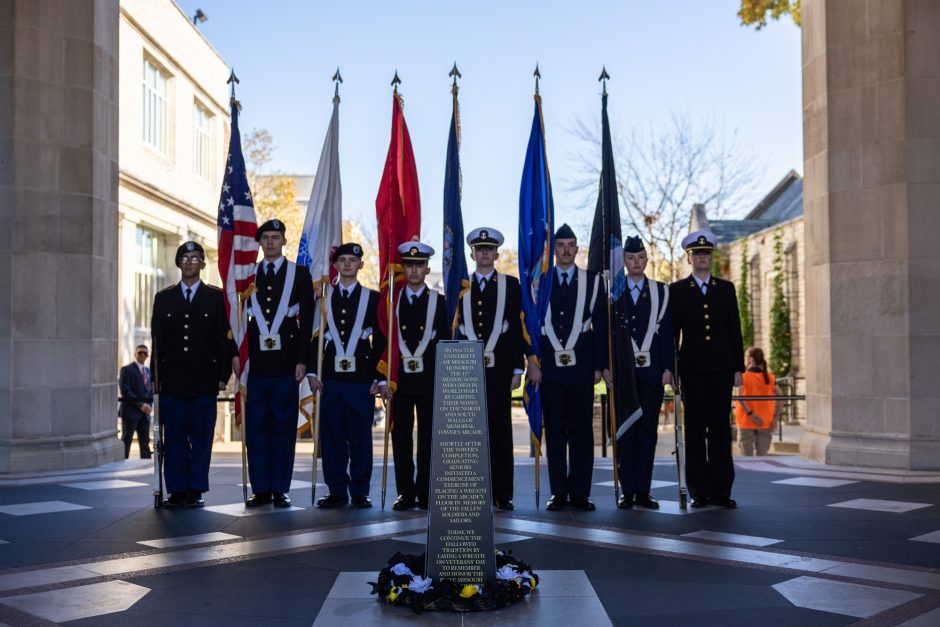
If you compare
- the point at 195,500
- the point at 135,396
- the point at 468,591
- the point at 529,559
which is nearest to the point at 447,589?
the point at 468,591

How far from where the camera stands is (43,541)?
Answer: 5.91 m

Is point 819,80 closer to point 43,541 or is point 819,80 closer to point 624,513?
point 624,513

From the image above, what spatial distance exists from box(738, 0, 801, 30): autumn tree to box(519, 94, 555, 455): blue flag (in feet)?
27.8

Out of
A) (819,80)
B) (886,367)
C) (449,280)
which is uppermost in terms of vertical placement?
(819,80)

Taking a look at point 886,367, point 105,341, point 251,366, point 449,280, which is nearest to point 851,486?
point 886,367

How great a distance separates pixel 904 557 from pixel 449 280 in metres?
3.62

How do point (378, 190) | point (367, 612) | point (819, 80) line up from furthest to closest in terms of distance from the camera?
point (819, 80) → point (378, 190) → point (367, 612)

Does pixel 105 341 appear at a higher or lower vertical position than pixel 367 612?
higher

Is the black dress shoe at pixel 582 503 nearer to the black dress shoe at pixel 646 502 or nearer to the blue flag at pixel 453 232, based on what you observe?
the black dress shoe at pixel 646 502

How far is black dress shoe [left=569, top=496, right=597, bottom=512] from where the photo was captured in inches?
279

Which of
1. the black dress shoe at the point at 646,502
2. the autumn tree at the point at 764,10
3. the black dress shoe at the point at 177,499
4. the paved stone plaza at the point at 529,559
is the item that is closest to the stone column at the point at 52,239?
the paved stone plaza at the point at 529,559

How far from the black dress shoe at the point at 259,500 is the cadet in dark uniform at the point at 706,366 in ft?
10.6

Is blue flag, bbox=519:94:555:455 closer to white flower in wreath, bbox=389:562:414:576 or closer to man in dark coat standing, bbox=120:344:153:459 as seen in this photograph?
white flower in wreath, bbox=389:562:414:576

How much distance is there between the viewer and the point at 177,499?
7387 millimetres
